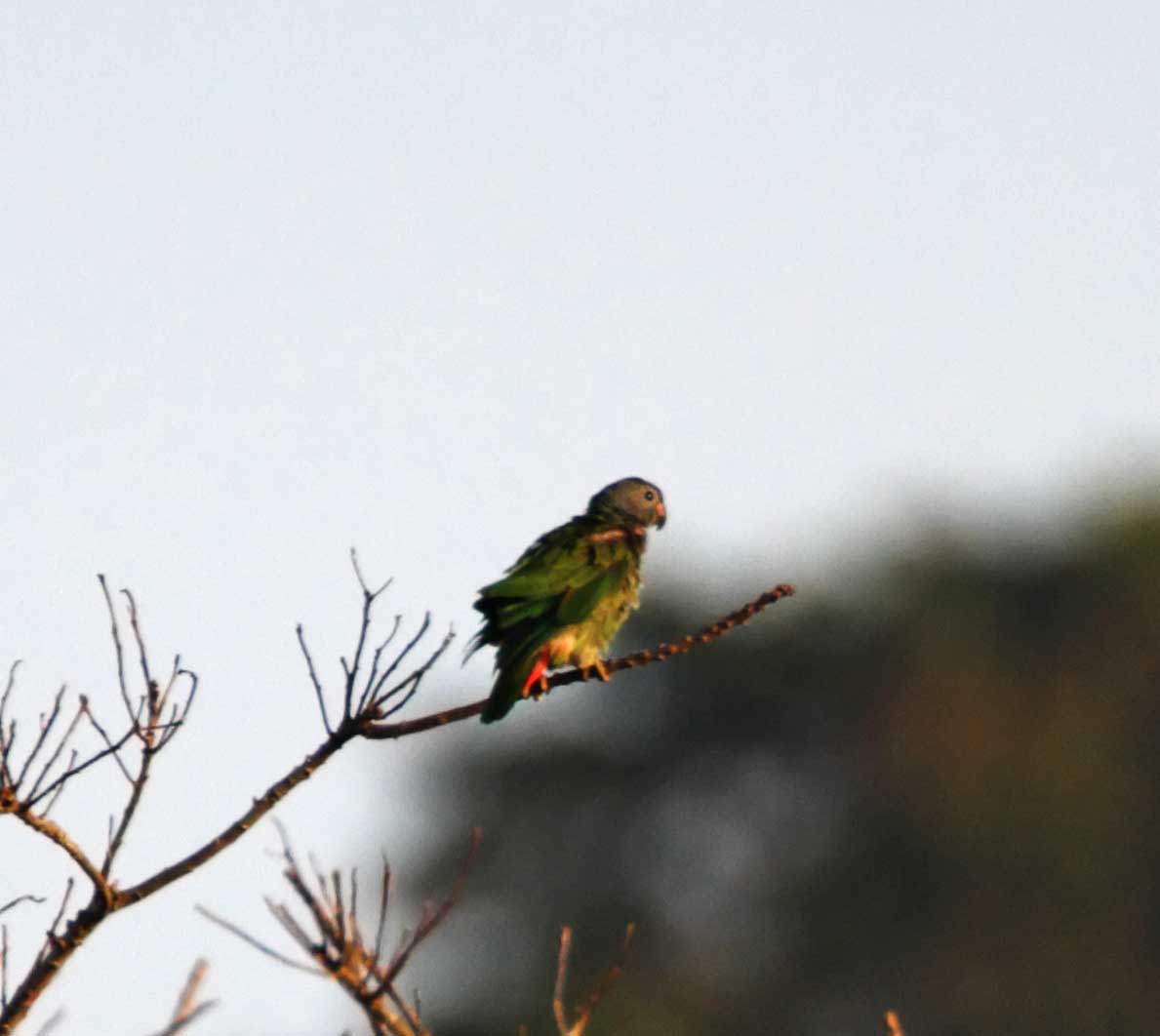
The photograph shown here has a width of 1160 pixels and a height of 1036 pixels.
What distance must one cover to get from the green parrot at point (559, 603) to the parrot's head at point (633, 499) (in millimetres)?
763

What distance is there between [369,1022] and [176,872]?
998 millimetres

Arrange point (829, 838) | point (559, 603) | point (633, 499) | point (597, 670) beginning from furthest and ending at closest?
point (829, 838) < point (633, 499) < point (559, 603) < point (597, 670)

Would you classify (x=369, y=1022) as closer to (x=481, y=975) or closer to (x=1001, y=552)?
(x=481, y=975)

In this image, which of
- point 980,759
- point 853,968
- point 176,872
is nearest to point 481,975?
Result: point 853,968

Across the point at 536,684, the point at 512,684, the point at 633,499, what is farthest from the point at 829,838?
the point at 512,684

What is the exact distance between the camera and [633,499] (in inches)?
477

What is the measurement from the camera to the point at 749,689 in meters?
62.0

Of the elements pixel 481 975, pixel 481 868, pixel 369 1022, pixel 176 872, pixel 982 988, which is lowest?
pixel 369 1022

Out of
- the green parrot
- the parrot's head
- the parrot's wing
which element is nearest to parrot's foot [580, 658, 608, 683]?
the green parrot

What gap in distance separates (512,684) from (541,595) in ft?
2.53

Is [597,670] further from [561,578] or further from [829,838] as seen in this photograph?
[829,838]

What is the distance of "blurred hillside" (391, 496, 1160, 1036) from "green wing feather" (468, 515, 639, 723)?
1708 inches

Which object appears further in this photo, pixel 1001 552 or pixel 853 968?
pixel 1001 552

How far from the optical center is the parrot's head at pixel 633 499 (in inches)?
472
